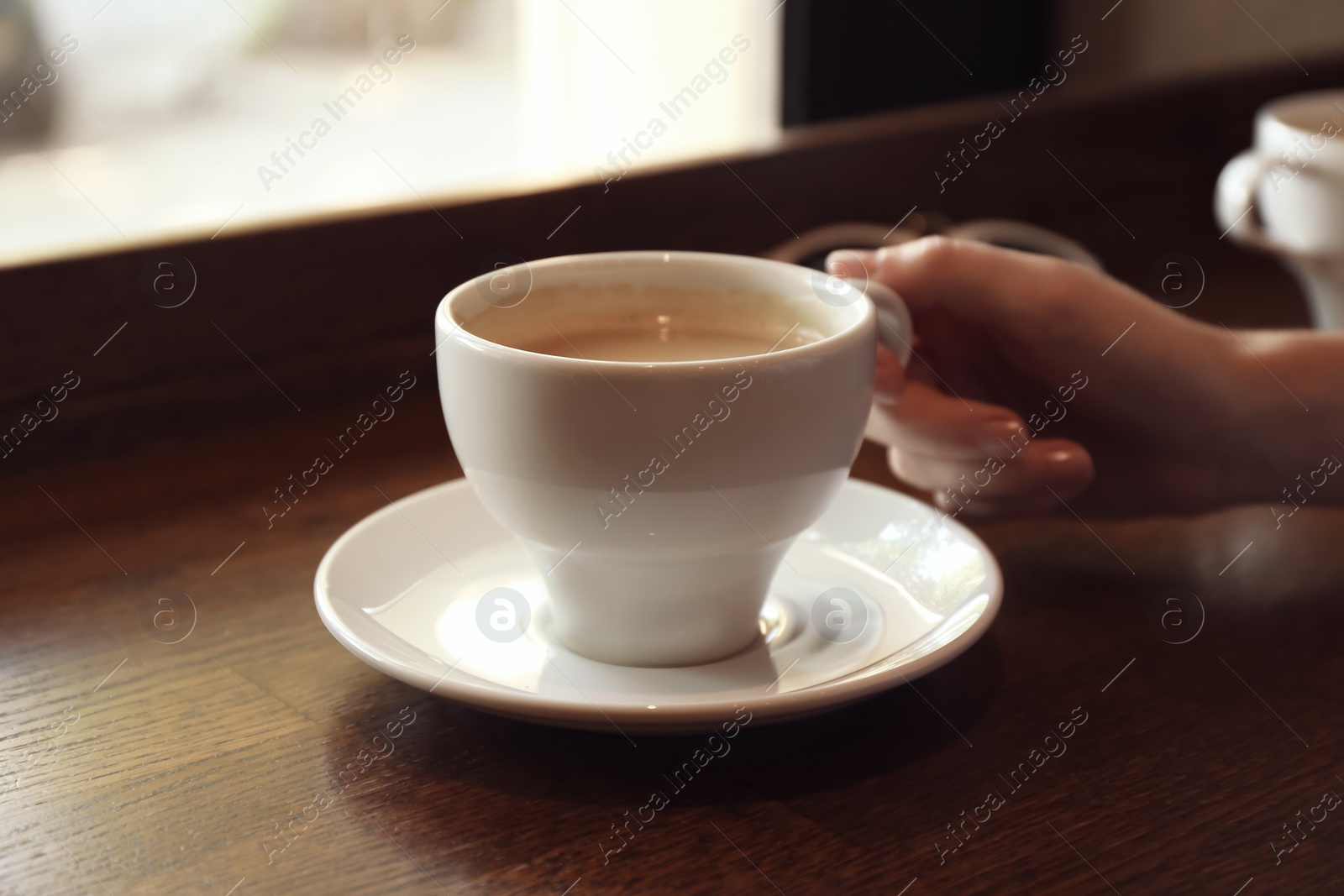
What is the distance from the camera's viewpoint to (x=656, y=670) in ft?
1.91

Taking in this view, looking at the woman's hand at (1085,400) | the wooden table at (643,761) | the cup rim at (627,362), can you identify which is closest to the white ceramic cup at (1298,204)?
the woman's hand at (1085,400)

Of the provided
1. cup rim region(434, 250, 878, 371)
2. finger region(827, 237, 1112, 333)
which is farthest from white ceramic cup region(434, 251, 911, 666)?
finger region(827, 237, 1112, 333)

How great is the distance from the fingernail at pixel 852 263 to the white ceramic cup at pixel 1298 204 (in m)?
0.41

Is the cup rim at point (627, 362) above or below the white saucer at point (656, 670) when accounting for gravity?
above

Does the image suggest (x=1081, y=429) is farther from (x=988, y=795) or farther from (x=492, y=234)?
(x=492, y=234)

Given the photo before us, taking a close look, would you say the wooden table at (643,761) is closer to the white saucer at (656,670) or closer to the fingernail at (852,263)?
the white saucer at (656,670)

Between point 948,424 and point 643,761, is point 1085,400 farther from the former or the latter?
point 643,761

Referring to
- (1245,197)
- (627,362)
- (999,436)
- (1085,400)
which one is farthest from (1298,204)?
(627,362)

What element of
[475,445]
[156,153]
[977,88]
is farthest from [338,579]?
[977,88]

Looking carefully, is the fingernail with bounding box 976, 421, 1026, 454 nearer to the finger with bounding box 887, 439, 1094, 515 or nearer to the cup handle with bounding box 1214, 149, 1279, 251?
the finger with bounding box 887, 439, 1094, 515

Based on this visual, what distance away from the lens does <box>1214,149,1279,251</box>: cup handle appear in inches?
37.6

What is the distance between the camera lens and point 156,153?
1.53m

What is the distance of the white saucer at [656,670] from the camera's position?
50 cm

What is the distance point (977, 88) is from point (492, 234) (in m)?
1.08
